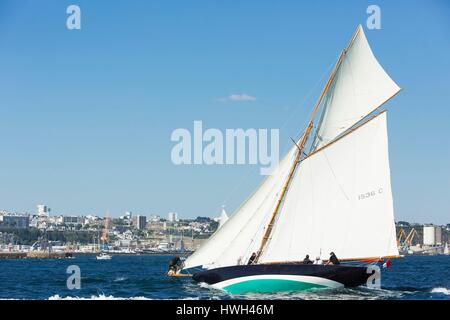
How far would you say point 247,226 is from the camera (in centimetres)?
4756

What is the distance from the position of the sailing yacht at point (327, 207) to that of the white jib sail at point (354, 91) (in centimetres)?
7

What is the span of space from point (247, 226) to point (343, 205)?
651 centimetres

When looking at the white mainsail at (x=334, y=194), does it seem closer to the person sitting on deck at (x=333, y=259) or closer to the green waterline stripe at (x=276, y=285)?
the person sitting on deck at (x=333, y=259)

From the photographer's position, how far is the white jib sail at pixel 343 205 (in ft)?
145

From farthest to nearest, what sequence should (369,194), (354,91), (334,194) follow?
(354,91)
(334,194)
(369,194)

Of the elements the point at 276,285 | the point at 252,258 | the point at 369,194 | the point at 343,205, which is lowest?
the point at 276,285

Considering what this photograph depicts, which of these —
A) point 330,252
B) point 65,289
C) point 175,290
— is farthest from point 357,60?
point 65,289

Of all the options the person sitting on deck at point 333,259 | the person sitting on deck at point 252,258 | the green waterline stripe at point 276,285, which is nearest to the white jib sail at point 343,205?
the person sitting on deck at point 252,258

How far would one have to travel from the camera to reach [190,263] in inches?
1965

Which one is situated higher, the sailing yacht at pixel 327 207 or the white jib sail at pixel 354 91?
the white jib sail at pixel 354 91

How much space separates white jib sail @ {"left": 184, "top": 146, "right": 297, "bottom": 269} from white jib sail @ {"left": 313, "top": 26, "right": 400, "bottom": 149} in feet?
9.93

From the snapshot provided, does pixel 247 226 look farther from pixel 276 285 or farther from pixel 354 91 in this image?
pixel 354 91

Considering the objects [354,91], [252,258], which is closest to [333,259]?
[252,258]
